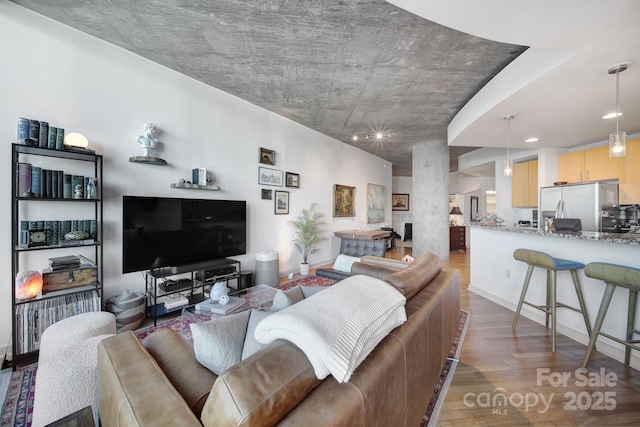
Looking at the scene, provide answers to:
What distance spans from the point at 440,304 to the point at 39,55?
13.3 ft

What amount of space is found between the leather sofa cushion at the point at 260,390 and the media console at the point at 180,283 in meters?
2.52

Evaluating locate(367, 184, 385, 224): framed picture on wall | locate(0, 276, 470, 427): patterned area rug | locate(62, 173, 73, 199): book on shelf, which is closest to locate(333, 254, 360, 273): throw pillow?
locate(0, 276, 470, 427): patterned area rug

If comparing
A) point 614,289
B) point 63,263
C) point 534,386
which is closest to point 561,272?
point 614,289

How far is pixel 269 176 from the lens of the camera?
4.45 m

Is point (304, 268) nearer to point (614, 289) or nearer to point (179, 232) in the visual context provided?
point (179, 232)

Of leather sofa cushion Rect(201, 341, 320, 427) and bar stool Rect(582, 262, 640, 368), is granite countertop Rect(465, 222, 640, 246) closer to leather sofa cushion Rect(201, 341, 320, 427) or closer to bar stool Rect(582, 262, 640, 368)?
bar stool Rect(582, 262, 640, 368)

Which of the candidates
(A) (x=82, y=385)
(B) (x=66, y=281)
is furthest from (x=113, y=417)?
(B) (x=66, y=281)

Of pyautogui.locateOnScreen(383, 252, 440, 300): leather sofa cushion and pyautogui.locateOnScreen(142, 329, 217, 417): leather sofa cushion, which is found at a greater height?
pyautogui.locateOnScreen(383, 252, 440, 300): leather sofa cushion

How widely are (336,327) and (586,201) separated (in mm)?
5043

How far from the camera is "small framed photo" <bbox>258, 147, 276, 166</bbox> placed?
4.29 meters

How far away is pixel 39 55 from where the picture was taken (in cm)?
232

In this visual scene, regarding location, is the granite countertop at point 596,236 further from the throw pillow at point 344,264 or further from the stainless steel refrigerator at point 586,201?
the throw pillow at point 344,264

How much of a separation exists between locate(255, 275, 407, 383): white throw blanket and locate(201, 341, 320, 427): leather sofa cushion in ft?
0.19

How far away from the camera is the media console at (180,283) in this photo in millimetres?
2879
